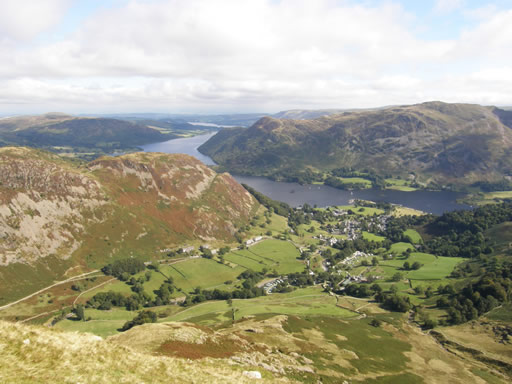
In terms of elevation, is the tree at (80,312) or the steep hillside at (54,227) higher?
the steep hillside at (54,227)

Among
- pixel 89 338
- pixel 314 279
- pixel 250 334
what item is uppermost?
pixel 89 338

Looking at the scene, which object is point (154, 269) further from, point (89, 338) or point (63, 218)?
point (89, 338)

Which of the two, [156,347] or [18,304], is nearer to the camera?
[156,347]

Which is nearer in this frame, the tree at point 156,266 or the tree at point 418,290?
the tree at point 418,290

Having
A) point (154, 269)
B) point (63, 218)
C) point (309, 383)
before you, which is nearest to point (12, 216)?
point (63, 218)

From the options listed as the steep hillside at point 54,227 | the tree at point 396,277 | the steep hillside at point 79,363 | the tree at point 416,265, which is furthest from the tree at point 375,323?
the steep hillside at point 54,227

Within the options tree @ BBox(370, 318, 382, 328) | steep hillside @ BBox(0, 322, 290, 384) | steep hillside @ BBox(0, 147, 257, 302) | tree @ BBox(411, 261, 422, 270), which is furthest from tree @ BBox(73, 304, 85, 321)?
tree @ BBox(411, 261, 422, 270)

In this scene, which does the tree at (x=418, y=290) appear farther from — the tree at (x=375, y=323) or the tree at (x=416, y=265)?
the tree at (x=375, y=323)

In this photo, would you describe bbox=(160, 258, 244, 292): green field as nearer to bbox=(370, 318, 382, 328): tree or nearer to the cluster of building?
the cluster of building

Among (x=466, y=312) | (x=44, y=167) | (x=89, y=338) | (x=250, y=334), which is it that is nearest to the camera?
(x=89, y=338)

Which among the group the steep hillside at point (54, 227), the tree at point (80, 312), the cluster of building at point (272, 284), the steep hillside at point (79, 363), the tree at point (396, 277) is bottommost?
the cluster of building at point (272, 284)

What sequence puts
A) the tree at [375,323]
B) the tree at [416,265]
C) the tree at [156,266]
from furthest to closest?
the tree at [416,265] < the tree at [156,266] < the tree at [375,323]
